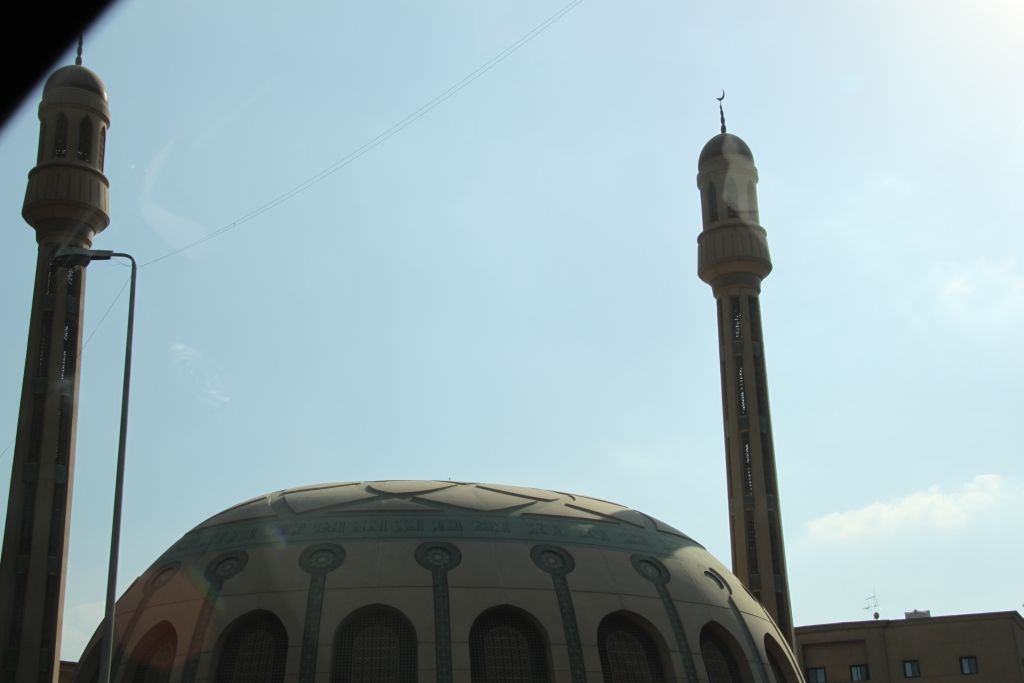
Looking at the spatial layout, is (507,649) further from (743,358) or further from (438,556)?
(743,358)

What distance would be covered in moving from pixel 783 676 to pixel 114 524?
17369 mm

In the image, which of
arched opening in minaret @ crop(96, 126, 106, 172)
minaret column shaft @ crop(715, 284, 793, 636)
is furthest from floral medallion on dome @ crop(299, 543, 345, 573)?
arched opening in minaret @ crop(96, 126, 106, 172)

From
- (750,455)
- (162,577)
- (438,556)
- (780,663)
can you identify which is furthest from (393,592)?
(750,455)

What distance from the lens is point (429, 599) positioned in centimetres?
2530

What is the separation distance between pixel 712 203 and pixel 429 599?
2454cm

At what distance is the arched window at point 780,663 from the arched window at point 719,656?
78.5 inches

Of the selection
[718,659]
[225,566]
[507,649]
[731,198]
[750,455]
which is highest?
[731,198]

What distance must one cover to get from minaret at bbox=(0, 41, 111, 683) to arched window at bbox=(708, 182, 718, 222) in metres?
21.4

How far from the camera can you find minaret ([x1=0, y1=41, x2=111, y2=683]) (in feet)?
110

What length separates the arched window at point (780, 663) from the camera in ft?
98.1

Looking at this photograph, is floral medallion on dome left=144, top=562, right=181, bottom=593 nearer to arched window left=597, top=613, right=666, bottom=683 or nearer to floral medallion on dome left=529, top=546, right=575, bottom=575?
floral medallion on dome left=529, top=546, right=575, bottom=575

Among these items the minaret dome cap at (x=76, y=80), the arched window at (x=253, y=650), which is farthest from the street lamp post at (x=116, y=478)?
the minaret dome cap at (x=76, y=80)

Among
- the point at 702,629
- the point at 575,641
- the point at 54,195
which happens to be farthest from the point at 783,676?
the point at 54,195

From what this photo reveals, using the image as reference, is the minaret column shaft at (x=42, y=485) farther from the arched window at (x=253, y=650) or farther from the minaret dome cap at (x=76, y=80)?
the arched window at (x=253, y=650)
